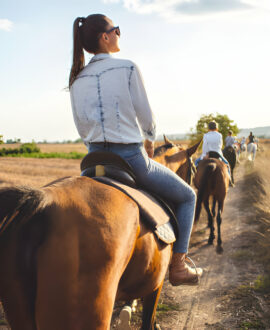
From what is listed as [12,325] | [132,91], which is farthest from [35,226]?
[132,91]

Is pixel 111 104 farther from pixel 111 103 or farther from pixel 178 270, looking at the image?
pixel 178 270

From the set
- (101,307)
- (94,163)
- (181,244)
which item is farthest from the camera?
(181,244)

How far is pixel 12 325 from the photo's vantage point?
1543 mm

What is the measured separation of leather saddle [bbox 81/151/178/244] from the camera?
214cm

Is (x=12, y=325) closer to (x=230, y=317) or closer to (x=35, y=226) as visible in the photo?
(x=35, y=226)

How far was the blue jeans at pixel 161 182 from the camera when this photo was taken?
235 cm

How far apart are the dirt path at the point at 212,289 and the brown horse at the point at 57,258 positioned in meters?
2.60

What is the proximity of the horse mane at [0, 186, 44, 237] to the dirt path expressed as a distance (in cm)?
298

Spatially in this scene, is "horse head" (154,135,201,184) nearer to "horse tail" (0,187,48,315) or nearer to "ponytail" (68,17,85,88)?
"ponytail" (68,17,85,88)

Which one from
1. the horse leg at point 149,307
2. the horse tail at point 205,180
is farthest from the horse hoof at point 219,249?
the horse leg at point 149,307

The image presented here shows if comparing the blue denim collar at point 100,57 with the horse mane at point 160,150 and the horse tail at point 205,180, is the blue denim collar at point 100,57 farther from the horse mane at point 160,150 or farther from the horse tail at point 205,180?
the horse tail at point 205,180

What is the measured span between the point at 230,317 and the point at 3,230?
11.3 feet

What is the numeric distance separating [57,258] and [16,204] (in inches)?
13.5

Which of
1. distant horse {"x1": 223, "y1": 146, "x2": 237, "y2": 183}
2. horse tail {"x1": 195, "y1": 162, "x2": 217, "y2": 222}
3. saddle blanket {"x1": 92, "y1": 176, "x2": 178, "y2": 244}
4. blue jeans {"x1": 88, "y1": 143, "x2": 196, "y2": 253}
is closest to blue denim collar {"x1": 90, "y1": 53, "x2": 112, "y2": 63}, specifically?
blue jeans {"x1": 88, "y1": 143, "x2": 196, "y2": 253}
